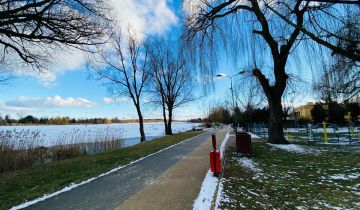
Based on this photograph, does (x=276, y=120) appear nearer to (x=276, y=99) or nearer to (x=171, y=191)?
(x=276, y=99)

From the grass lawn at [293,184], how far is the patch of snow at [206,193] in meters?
0.27

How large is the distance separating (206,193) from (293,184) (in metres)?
2.62

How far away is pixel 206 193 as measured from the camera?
7.13m

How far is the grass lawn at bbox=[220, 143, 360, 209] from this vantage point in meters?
6.39

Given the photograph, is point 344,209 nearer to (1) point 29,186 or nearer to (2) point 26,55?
(1) point 29,186

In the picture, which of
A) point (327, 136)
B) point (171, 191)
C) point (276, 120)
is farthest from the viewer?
point (327, 136)

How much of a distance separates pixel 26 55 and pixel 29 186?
603cm

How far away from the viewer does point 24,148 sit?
1471cm

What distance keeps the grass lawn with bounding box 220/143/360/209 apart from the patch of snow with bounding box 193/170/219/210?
0.27 metres

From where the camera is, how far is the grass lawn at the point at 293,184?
6.39 meters

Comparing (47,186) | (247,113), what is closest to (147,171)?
(47,186)

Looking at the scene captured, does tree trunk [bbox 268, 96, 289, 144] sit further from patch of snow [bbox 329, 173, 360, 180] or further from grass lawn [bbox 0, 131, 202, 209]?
grass lawn [bbox 0, 131, 202, 209]

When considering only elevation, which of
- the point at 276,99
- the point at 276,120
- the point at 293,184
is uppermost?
the point at 276,99

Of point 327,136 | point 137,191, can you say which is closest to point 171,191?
point 137,191
